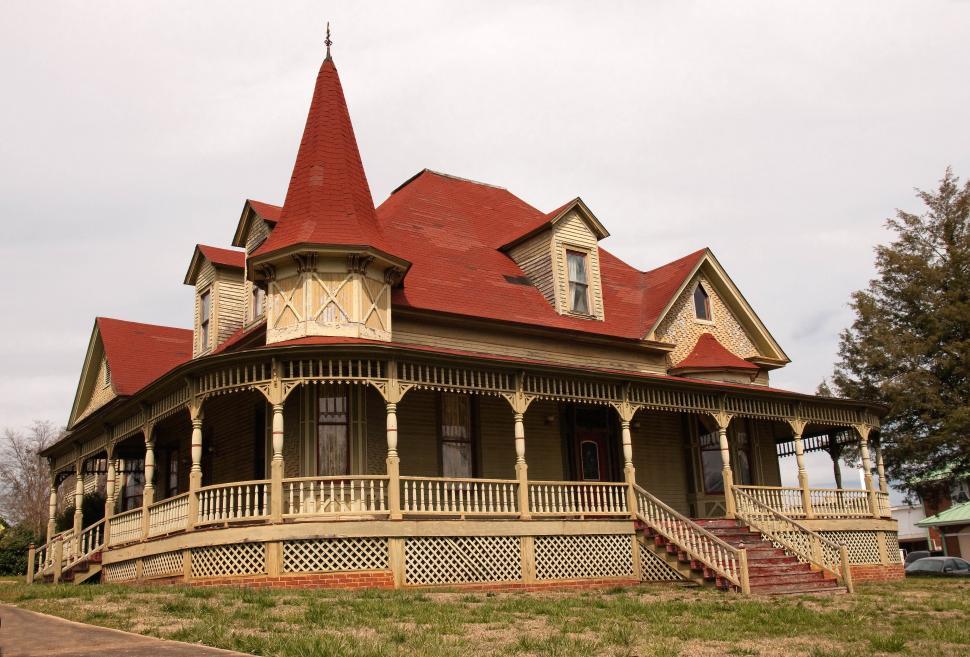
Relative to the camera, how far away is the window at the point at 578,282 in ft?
83.7

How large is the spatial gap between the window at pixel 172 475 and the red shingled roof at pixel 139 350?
2.25 m

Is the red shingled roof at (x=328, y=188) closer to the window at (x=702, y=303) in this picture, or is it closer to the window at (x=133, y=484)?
the window at (x=702, y=303)

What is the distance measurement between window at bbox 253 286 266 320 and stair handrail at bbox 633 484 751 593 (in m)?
10.3

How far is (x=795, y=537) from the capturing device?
21688 mm

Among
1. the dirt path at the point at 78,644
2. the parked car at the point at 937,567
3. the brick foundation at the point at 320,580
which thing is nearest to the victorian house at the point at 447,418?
the brick foundation at the point at 320,580

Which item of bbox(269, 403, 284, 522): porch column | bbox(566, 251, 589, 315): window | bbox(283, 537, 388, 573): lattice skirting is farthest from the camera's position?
bbox(566, 251, 589, 315): window

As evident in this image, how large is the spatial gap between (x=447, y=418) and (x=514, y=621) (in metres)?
9.86

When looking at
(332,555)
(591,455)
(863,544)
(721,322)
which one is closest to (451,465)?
(591,455)

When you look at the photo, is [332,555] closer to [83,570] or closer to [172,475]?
[83,570]

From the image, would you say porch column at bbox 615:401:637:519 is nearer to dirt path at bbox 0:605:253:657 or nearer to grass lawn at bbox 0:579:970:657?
grass lawn at bbox 0:579:970:657

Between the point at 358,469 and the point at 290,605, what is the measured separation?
6.46m

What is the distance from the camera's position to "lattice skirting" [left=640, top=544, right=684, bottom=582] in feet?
66.1

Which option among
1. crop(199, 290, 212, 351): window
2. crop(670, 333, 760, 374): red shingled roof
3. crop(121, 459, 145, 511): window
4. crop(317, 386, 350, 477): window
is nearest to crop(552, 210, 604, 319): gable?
crop(670, 333, 760, 374): red shingled roof

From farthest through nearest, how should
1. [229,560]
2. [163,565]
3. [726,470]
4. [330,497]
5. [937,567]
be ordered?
[937,567], [726,470], [163,565], [330,497], [229,560]
